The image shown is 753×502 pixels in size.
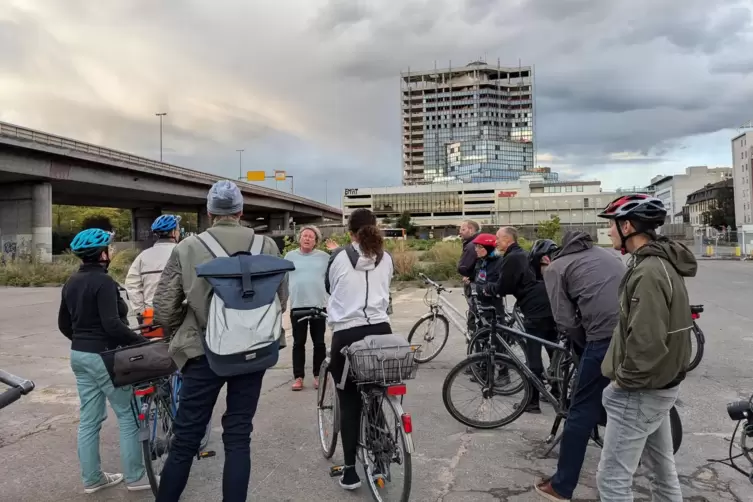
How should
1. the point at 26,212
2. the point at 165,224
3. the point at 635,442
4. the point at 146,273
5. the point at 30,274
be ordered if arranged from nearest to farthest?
the point at 635,442
the point at 165,224
the point at 146,273
the point at 30,274
the point at 26,212

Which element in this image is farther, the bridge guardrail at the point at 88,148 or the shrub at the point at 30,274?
the bridge guardrail at the point at 88,148

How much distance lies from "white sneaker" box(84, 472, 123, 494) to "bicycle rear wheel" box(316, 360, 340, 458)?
1.50m

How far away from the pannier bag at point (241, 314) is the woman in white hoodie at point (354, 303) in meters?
0.72

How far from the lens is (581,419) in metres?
3.47

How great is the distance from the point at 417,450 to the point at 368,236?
1.95m

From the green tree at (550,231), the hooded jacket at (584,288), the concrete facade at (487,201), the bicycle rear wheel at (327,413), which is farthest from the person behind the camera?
the concrete facade at (487,201)

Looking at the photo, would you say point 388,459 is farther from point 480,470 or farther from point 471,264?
point 471,264

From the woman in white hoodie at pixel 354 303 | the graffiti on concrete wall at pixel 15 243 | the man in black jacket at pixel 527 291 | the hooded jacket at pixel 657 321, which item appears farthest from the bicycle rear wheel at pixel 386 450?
the graffiti on concrete wall at pixel 15 243

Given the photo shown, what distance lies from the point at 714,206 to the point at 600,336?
11941 centimetres

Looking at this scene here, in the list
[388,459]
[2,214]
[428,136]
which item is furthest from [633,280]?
[428,136]

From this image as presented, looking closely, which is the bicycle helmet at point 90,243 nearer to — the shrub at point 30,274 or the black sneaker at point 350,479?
the black sneaker at point 350,479

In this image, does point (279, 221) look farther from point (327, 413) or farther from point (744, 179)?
point (327, 413)

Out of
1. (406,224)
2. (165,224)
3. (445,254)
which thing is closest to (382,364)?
(165,224)

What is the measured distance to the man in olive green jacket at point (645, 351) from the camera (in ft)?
8.41
